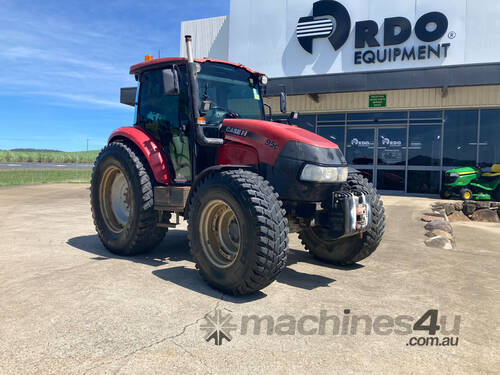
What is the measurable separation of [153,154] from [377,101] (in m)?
12.2

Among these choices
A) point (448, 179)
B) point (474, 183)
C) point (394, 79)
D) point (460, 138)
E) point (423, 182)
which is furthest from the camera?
point (423, 182)

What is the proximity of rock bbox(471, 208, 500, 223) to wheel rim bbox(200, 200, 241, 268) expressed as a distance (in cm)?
1048

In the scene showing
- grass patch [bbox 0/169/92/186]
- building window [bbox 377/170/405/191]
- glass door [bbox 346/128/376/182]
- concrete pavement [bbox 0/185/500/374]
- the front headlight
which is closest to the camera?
concrete pavement [bbox 0/185/500/374]

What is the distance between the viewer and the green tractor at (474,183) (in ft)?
42.5

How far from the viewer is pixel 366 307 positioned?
3.85m

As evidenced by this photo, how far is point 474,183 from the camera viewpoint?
43.4 ft

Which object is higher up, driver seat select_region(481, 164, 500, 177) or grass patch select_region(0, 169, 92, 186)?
driver seat select_region(481, 164, 500, 177)

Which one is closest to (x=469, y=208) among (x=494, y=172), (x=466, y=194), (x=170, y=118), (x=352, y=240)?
(x=466, y=194)

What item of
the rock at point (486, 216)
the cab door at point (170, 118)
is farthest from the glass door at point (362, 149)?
the cab door at point (170, 118)

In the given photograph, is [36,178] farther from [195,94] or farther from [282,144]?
[282,144]

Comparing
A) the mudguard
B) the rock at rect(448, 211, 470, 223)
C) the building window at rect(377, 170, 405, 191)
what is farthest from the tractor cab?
the building window at rect(377, 170, 405, 191)

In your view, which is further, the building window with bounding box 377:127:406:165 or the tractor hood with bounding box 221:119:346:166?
the building window with bounding box 377:127:406:165

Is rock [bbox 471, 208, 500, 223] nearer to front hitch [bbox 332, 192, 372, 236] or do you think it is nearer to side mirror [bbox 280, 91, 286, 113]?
side mirror [bbox 280, 91, 286, 113]

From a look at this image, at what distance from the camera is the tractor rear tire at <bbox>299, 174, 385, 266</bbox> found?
15.9 ft
